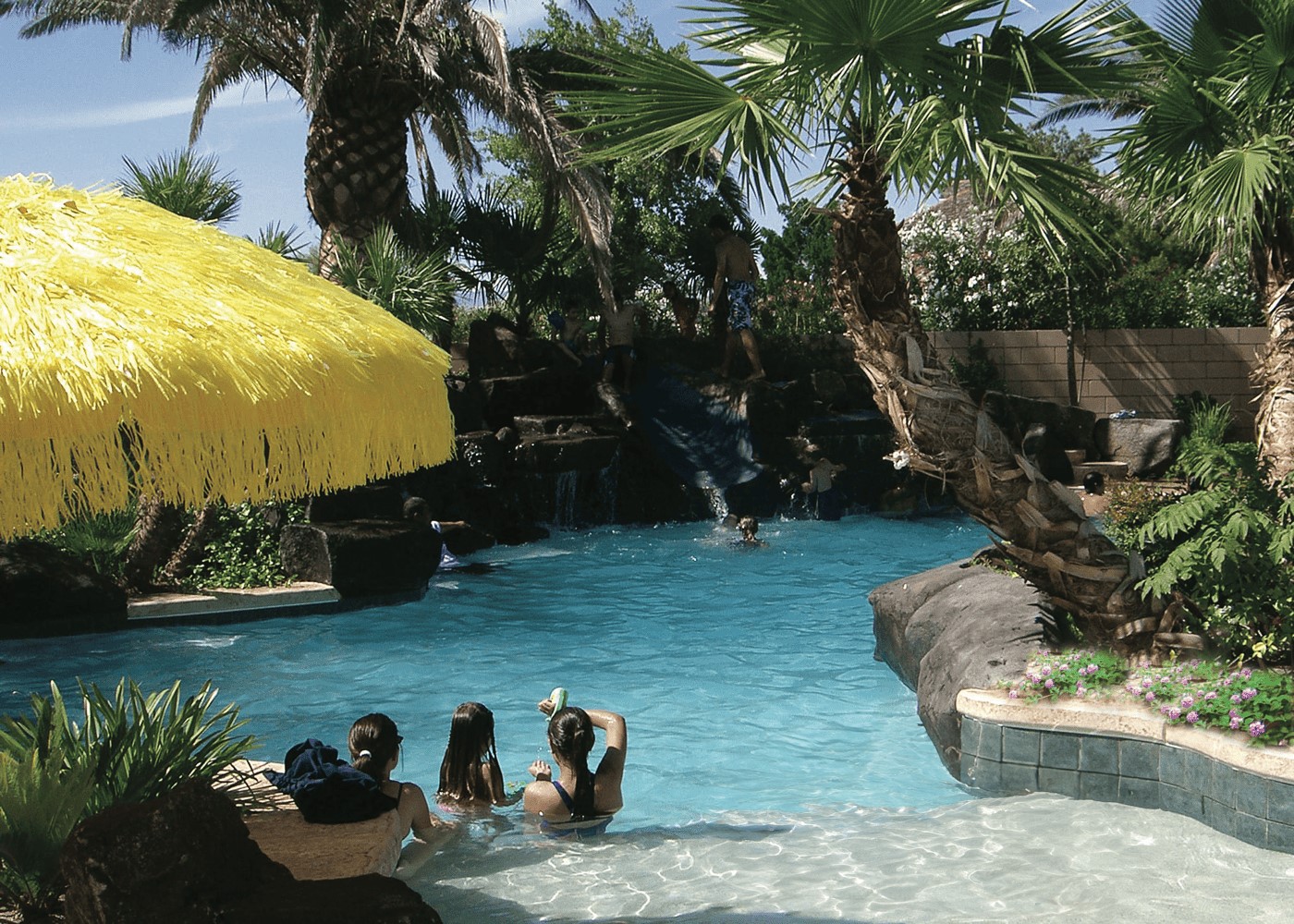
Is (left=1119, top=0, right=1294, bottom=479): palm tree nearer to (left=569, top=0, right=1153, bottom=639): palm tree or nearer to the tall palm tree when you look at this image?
(left=569, top=0, right=1153, bottom=639): palm tree

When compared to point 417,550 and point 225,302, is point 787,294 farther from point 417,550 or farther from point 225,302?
point 225,302

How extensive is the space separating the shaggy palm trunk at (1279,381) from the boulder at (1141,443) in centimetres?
1039

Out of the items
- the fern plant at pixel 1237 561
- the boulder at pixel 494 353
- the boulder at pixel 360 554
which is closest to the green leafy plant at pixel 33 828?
the fern plant at pixel 1237 561

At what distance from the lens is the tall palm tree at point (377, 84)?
16469 mm

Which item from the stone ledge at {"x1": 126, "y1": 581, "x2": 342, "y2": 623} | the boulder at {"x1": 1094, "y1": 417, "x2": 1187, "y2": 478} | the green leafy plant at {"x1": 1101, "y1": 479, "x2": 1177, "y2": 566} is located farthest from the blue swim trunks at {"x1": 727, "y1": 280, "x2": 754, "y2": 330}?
the stone ledge at {"x1": 126, "y1": 581, "x2": 342, "y2": 623}

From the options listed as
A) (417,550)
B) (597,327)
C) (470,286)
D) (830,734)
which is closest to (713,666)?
(830,734)

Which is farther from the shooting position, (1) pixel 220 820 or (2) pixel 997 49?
(2) pixel 997 49

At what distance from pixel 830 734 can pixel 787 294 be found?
19399 mm

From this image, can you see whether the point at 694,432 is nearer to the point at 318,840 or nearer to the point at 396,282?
the point at 396,282

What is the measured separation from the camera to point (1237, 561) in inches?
278

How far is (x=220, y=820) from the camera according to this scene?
407cm

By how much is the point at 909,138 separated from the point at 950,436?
1.82 meters

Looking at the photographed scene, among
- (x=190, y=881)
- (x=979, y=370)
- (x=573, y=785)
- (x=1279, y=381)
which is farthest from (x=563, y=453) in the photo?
(x=190, y=881)

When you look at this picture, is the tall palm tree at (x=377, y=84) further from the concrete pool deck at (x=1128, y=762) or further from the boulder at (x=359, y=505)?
the concrete pool deck at (x=1128, y=762)
